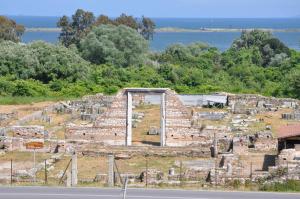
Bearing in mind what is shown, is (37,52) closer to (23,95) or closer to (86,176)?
(23,95)

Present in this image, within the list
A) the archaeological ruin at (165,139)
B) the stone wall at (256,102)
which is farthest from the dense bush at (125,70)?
the archaeological ruin at (165,139)

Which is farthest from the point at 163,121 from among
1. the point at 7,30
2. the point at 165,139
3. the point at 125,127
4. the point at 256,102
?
the point at 7,30

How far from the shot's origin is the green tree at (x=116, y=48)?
297 feet

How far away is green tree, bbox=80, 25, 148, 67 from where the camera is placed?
90500 mm

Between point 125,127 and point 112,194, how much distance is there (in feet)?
58.8

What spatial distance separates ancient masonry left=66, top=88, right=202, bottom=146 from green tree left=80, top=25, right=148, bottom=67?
139 feet

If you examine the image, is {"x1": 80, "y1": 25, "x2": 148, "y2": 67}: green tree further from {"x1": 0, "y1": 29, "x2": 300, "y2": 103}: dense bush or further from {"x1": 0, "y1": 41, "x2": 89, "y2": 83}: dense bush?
{"x1": 0, "y1": 41, "x2": 89, "y2": 83}: dense bush

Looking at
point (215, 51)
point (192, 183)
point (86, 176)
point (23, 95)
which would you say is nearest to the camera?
point (192, 183)

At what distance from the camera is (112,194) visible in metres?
29.2

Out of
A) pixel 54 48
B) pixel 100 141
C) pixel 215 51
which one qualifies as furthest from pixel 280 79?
pixel 100 141

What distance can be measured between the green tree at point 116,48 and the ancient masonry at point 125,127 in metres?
42.5

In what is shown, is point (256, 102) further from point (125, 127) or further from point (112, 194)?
point (112, 194)

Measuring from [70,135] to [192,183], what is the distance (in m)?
15.6

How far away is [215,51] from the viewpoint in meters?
101
